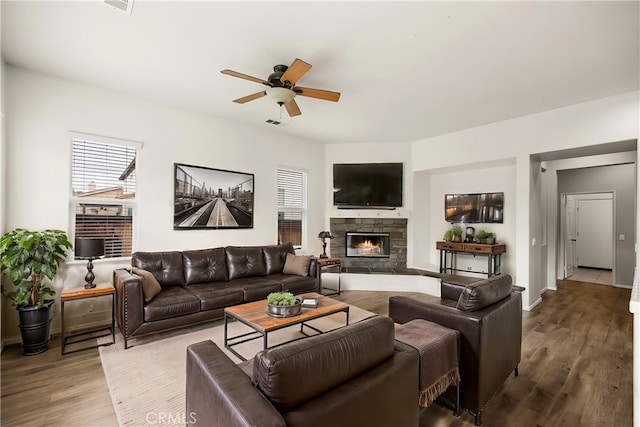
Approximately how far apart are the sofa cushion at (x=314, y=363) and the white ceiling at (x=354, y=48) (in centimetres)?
233

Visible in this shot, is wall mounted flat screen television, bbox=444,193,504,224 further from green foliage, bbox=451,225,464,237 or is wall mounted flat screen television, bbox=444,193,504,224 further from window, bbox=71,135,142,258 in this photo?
window, bbox=71,135,142,258

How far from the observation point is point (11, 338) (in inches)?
123

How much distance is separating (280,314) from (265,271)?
6.36 ft

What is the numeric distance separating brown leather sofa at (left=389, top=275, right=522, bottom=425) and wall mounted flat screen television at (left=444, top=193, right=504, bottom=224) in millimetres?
3635

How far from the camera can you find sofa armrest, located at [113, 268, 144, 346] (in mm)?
3002

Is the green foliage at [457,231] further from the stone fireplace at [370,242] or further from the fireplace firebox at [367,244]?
the fireplace firebox at [367,244]

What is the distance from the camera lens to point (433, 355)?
175 cm

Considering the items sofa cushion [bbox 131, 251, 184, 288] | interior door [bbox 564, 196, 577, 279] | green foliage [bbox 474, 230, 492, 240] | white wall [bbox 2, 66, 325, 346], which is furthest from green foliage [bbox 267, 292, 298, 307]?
interior door [bbox 564, 196, 577, 279]

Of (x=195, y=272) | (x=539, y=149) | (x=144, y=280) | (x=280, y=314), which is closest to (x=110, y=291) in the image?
(x=144, y=280)

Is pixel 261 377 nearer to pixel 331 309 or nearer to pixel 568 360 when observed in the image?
pixel 331 309

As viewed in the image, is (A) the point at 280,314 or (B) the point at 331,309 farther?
(B) the point at 331,309

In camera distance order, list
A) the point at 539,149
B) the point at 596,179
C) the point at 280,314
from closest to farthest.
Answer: the point at 280,314 → the point at 539,149 → the point at 596,179

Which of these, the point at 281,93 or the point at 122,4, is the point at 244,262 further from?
the point at 122,4

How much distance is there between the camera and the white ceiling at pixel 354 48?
7.52ft
